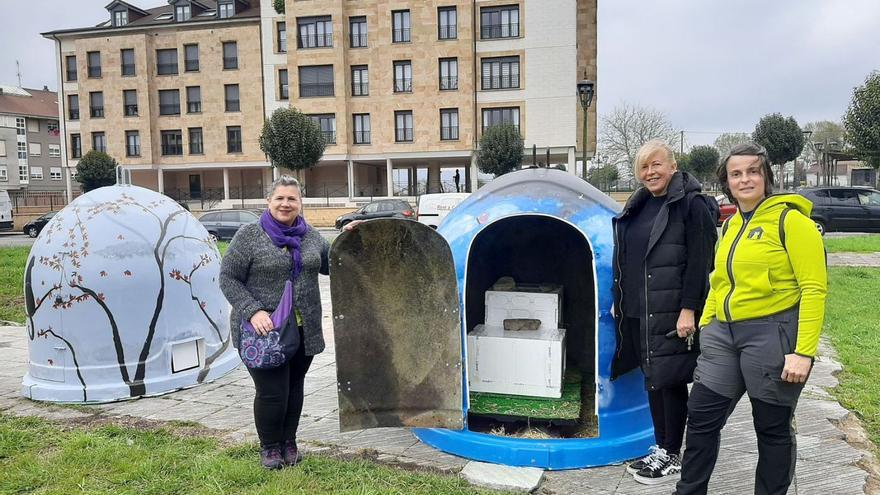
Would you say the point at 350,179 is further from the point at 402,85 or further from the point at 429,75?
the point at 429,75

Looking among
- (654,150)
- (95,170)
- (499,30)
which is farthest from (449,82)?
(654,150)

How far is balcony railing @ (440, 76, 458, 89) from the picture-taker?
37.4 metres

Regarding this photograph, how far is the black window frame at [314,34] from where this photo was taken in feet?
126

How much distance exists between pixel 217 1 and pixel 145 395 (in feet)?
143

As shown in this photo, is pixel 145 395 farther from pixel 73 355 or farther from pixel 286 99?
pixel 286 99

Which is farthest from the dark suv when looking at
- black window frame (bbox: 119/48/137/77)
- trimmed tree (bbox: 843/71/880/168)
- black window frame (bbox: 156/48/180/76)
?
black window frame (bbox: 119/48/137/77)

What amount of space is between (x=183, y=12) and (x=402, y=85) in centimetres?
1861

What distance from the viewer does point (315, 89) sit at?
39.1 meters

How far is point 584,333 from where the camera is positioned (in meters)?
5.40

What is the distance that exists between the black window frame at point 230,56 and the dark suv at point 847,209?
115 feet

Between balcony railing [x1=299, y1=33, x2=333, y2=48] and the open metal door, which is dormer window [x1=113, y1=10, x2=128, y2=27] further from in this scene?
the open metal door

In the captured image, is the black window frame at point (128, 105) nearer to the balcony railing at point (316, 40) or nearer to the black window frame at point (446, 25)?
the balcony railing at point (316, 40)

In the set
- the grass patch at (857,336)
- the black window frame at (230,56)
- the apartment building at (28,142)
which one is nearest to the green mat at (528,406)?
the grass patch at (857,336)

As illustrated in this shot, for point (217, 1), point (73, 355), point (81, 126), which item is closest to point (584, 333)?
point (73, 355)
